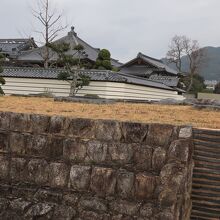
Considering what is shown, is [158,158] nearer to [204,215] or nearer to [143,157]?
→ [143,157]

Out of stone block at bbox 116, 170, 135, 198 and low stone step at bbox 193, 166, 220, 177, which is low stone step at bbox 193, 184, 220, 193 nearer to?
low stone step at bbox 193, 166, 220, 177

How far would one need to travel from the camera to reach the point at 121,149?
4445 mm

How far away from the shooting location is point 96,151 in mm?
4559

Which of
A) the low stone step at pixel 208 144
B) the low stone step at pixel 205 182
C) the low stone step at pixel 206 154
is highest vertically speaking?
the low stone step at pixel 208 144

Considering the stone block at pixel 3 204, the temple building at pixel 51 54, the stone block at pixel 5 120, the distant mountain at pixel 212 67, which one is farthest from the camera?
the distant mountain at pixel 212 67

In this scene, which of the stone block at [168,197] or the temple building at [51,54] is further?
the temple building at [51,54]

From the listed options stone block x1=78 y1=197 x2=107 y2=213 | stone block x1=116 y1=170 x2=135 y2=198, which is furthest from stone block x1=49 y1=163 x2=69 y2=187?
stone block x1=116 y1=170 x2=135 y2=198

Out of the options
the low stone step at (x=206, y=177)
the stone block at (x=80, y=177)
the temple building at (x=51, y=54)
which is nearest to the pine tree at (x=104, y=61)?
the temple building at (x=51, y=54)

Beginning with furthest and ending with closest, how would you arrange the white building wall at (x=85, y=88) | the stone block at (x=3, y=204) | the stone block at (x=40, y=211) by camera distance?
the white building wall at (x=85, y=88)
the stone block at (x=3, y=204)
the stone block at (x=40, y=211)

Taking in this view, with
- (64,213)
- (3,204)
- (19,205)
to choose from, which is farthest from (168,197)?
(3,204)

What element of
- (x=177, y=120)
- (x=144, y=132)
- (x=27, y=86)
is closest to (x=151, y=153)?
(x=144, y=132)

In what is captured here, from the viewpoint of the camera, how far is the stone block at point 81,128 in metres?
4.64

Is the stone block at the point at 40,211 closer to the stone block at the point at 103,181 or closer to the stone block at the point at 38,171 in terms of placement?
the stone block at the point at 38,171

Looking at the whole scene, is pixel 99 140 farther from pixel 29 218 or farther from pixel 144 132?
pixel 29 218
